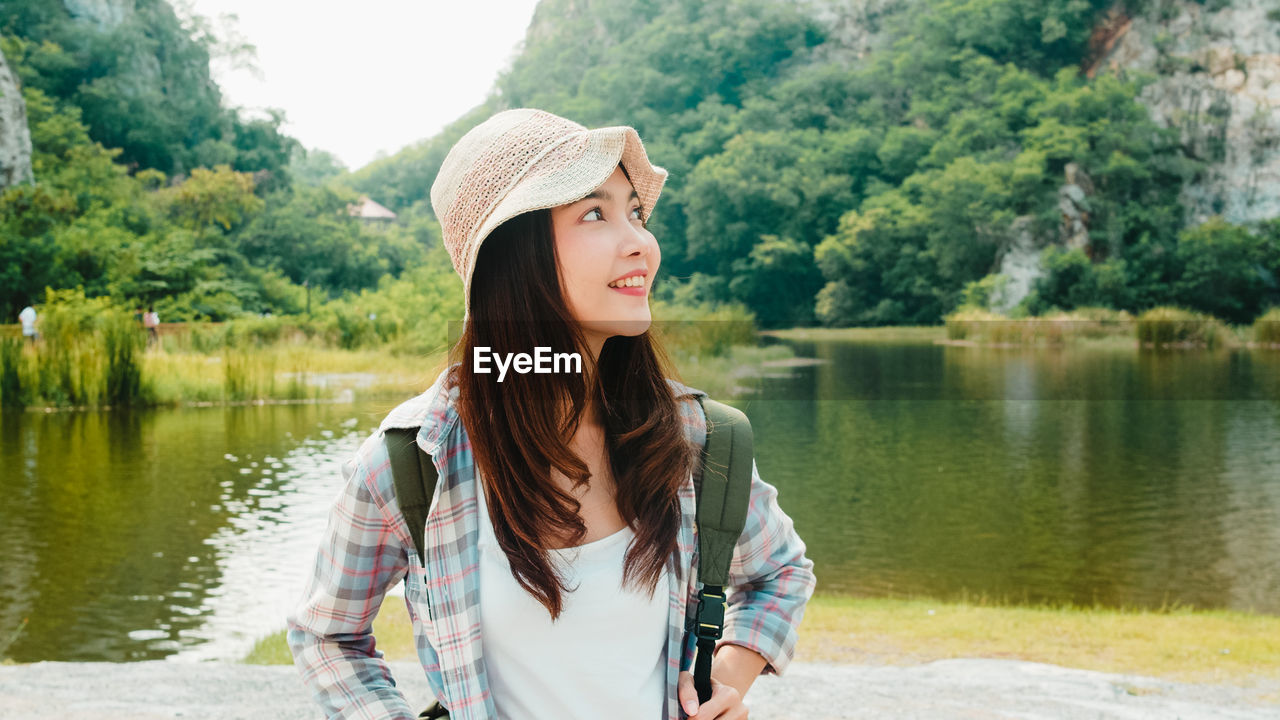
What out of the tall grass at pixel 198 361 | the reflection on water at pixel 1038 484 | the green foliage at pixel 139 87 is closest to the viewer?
the reflection on water at pixel 1038 484

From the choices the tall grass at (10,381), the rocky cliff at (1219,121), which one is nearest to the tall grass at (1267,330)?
the rocky cliff at (1219,121)

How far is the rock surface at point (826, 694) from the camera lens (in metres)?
3.04

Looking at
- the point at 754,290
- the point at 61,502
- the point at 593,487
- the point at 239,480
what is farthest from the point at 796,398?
the point at 754,290

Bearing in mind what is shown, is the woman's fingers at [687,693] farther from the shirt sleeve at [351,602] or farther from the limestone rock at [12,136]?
the limestone rock at [12,136]

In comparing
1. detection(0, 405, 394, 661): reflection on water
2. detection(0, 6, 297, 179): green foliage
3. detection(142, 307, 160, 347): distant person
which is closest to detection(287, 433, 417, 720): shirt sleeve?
detection(0, 405, 394, 661): reflection on water

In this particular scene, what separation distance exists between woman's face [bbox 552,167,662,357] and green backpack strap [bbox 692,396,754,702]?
0.53 feet

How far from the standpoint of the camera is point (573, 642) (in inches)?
40.2

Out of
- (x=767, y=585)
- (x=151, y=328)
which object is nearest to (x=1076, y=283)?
(x=151, y=328)

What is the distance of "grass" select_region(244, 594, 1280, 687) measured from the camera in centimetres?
406

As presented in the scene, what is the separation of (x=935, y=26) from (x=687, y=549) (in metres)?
51.1

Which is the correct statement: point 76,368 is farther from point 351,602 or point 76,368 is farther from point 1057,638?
point 351,602

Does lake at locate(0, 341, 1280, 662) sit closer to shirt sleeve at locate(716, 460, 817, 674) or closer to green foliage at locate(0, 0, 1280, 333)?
shirt sleeve at locate(716, 460, 817, 674)

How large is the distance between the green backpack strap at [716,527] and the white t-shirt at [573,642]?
1.7 inches

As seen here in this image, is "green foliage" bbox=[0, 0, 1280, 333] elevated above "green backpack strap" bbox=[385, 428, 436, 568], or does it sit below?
above
